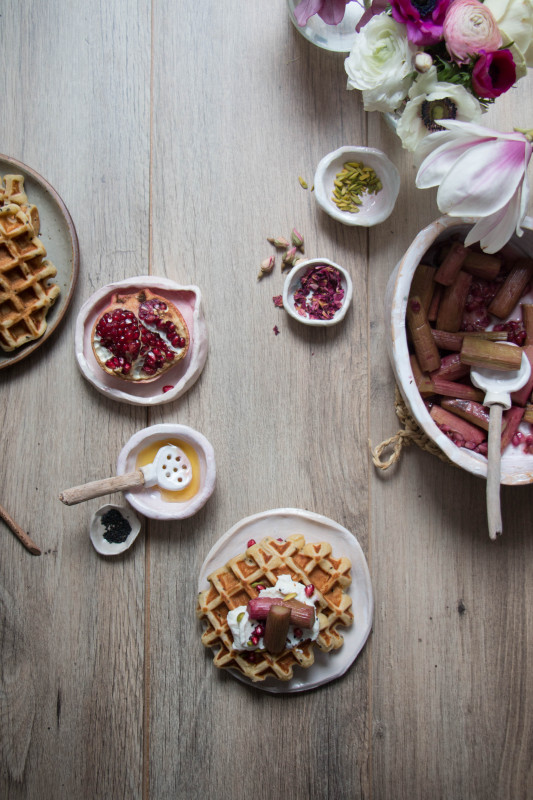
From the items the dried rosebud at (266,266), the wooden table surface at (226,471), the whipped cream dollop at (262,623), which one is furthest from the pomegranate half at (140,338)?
the whipped cream dollop at (262,623)

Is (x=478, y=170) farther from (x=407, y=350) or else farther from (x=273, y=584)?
(x=273, y=584)

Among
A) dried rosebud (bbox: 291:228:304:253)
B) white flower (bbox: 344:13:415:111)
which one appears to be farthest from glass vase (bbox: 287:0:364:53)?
dried rosebud (bbox: 291:228:304:253)

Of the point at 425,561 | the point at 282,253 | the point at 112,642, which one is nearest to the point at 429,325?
the point at 282,253

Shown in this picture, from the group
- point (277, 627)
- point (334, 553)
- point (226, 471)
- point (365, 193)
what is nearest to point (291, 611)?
point (277, 627)

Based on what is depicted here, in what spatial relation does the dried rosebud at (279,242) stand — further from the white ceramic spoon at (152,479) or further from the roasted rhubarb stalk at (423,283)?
the white ceramic spoon at (152,479)

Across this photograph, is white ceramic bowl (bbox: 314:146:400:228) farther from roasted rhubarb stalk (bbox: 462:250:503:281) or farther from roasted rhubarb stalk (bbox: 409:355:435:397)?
roasted rhubarb stalk (bbox: 409:355:435:397)

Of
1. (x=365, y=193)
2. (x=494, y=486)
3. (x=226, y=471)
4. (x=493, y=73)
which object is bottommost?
(x=226, y=471)
